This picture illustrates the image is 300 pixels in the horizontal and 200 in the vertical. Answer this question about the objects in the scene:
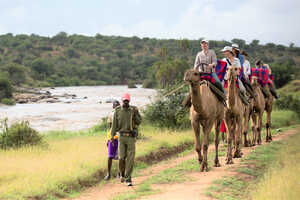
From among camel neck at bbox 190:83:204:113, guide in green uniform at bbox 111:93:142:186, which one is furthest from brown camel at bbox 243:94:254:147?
guide in green uniform at bbox 111:93:142:186

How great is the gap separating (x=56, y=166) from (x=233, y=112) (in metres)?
5.11

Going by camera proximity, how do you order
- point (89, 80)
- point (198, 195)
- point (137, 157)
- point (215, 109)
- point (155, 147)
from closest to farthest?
1. point (198, 195)
2. point (215, 109)
3. point (137, 157)
4. point (155, 147)
5. point (89, 80)

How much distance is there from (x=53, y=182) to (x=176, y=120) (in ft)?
36.8

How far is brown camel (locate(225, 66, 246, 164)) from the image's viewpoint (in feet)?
34.5

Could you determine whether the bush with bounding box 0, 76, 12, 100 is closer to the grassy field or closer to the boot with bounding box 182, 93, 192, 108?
the grassy field

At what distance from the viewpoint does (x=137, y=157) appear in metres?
13.1

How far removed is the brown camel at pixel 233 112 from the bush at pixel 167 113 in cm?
822

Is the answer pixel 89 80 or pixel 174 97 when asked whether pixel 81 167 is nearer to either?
pixel 174 97

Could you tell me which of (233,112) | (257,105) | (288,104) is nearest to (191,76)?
(233,112)

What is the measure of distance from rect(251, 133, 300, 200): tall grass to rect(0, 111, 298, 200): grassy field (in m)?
4.51

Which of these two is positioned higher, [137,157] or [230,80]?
[230,80]

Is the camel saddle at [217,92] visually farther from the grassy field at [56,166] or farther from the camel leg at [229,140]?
the grassy field at [56,166]

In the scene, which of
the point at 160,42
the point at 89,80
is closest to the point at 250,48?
the point at 160,42

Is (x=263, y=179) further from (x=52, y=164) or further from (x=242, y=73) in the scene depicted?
(x=52, y=164)
